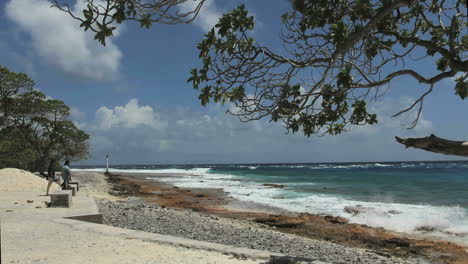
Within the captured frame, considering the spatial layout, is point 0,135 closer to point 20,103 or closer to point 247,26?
point 20,103

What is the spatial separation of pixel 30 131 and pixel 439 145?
28658mm

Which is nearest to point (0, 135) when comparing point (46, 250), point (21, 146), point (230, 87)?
point (21, 146)

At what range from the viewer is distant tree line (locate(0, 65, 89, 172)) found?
25281 mm

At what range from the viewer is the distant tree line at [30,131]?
2528cm

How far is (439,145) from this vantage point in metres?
4.13

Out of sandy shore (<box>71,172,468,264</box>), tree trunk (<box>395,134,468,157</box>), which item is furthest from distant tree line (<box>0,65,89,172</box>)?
tree trunk (<box>395,134,468,157</box>)

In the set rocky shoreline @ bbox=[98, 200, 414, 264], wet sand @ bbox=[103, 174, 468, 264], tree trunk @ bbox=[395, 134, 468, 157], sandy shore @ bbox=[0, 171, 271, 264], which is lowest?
wet sand @ bbox=[103, 174, 468, 264]

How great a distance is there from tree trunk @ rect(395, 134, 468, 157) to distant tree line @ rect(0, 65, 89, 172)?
26.6 meters

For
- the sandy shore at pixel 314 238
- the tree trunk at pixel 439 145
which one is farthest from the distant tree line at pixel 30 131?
the tree trunk at pixel 439 145

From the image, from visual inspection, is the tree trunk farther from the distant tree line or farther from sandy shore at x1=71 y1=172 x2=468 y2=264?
the distant tree line

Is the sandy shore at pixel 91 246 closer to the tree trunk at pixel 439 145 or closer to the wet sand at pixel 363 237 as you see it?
the tree trunk at pixel 439 145

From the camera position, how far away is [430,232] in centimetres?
1196

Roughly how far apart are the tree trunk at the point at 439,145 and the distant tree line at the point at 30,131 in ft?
87.3

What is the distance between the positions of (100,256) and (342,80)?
13.2ft
